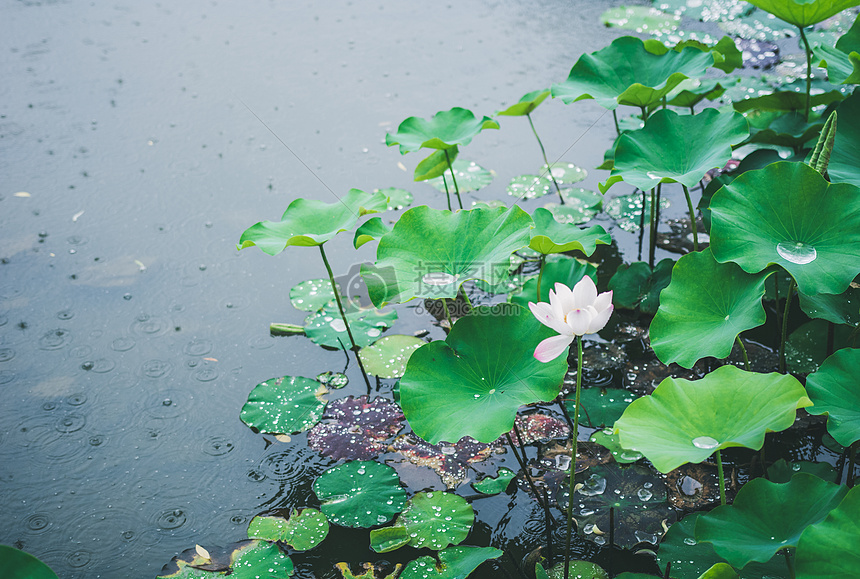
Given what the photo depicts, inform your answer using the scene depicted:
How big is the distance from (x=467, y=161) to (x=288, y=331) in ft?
3.90

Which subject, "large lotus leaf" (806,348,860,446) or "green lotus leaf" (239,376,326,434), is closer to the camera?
"large lotus leaf" (806,348,860,446)

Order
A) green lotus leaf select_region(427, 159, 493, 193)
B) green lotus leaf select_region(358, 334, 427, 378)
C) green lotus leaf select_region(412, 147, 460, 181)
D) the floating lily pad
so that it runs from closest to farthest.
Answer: the floating lily pad
green lotus leaf select_region(358, 334, 427, 378)
green lotus leaf select_region(412, 147, 460, 181)
green lotus leaf select_region(427, 159, 493, 193)

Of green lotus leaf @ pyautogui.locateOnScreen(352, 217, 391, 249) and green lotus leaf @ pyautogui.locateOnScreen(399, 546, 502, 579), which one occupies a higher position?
green lotus leaf @ pyautogui.locateOnScreen(352, 217, 391, 249)

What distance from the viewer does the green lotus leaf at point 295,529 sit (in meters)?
1.49

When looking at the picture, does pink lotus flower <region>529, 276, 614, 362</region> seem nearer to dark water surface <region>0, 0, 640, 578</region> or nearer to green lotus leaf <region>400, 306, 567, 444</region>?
green lotus leaf <region>400, 306, 567, 444</region>

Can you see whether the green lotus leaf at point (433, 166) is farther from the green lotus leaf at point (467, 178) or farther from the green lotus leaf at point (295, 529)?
the green lotus leaf at point (295, 529)

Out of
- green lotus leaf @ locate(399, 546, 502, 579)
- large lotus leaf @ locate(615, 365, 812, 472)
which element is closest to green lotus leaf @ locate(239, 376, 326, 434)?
green lotus leaf @ locate(399, 546, 502, 579)

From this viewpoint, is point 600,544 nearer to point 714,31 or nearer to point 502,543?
point 502,543

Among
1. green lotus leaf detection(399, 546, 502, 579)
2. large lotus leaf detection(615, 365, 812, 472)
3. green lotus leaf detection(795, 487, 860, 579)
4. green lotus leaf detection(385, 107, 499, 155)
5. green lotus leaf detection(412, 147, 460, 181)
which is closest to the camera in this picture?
green lotus leaf detection(795, 487, 860, 579)

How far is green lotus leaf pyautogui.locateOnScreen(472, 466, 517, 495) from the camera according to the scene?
1.59 metres

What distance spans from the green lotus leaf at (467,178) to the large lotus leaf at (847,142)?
1.32m

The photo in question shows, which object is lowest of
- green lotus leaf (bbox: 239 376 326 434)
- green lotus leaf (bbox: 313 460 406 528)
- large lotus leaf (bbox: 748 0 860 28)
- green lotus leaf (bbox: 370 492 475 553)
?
green lotus leaf (bbox: 370 492 475 553)

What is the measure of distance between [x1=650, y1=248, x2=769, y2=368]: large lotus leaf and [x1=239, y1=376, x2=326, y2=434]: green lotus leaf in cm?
96

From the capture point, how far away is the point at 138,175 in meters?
2.75
